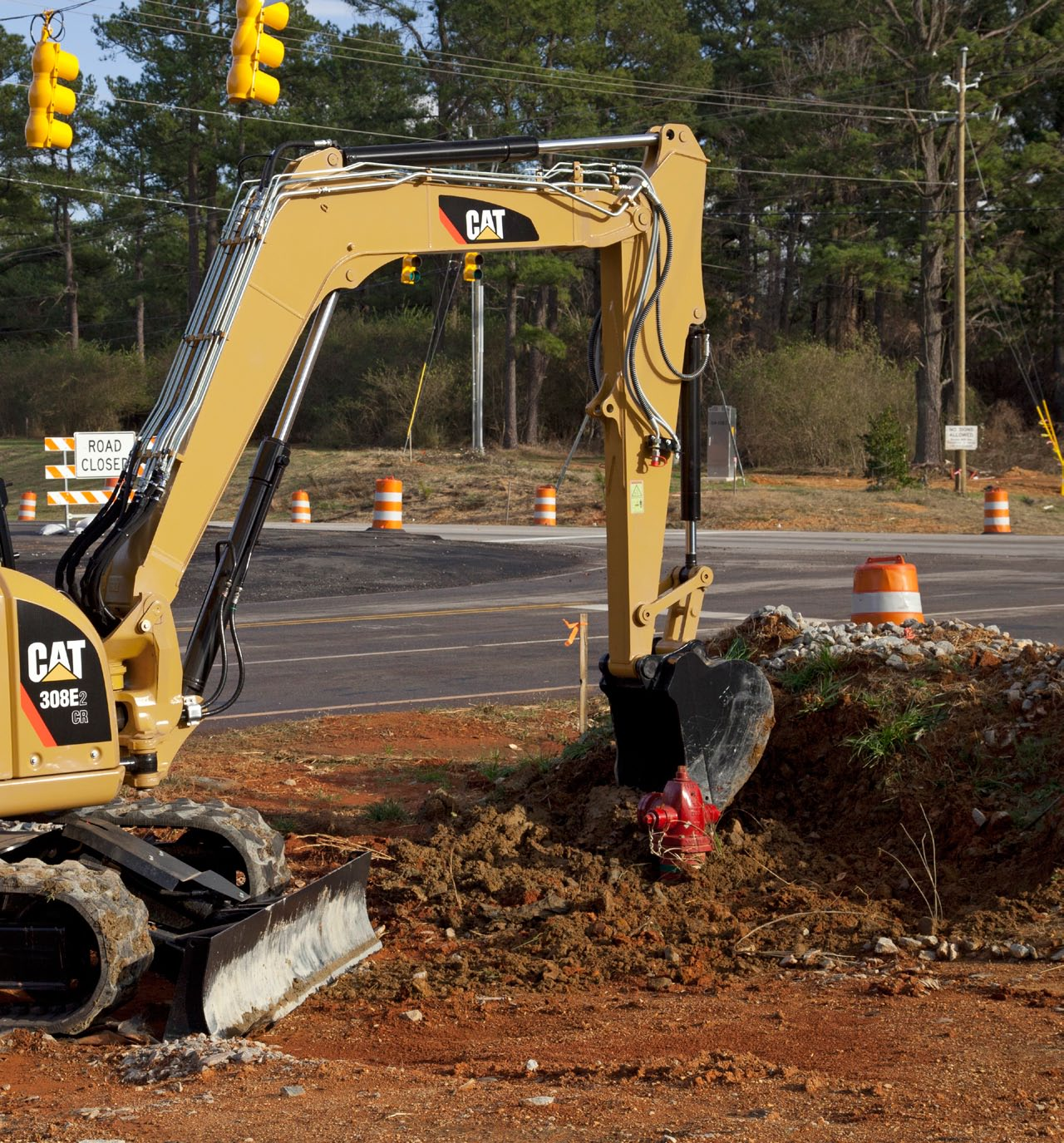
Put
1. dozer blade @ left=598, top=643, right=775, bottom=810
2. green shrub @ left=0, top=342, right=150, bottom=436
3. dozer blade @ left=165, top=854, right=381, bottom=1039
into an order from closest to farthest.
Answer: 1. dozer blade @ left=165, top=854, right=381, bottom=1039
2. dozer blade @ left=598, top=643, right=775, bottom=810
3. green shrub @ left=0, top=342, right=150, bottom=436

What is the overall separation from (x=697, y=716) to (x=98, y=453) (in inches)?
934

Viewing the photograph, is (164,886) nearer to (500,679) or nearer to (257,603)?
(500,679)

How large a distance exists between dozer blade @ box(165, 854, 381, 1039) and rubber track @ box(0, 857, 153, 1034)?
21 cm

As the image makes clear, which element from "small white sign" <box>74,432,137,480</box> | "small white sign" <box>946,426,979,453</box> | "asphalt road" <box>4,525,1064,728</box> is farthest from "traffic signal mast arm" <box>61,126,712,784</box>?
"small white sign" <box>946,426,979,453</box>

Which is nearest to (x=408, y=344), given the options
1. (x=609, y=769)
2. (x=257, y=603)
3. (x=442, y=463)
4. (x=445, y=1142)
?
(x=442, y=463)

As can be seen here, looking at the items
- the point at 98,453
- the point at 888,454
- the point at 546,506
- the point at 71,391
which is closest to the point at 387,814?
the point at 98,453

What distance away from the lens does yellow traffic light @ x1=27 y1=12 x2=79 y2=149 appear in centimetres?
1260

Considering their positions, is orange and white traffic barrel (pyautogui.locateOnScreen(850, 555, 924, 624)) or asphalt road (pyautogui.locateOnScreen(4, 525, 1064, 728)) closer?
orange and white traffic barrel (pyautogui.locateOnScreen(850, 555, 924, 624))

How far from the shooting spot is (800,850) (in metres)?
7.49

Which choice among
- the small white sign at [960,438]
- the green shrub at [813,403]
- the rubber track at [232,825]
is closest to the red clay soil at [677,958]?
the rubber track at [232,825]

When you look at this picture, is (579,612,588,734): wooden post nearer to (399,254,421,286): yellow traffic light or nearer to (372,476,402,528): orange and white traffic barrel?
(399,254,421,286): yellow traffic light

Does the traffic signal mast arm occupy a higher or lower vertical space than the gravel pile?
higher

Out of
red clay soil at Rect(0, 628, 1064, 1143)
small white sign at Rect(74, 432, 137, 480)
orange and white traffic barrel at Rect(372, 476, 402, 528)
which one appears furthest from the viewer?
orange and white traffic barrel at Rect(372, 476, 402, 528)

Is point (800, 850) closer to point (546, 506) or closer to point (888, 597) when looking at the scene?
point (888, 597)
